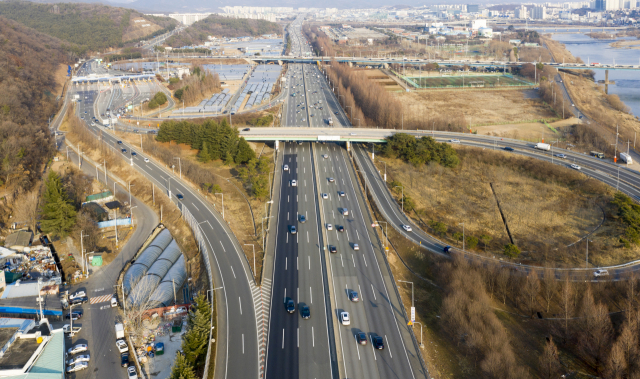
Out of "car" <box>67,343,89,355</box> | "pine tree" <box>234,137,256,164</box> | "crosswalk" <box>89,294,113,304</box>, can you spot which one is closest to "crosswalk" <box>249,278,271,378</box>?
"car" <box>67,343,89,355</box>

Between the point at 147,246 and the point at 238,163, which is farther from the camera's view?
the point at 238,163

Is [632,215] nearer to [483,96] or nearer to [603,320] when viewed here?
[603,320]

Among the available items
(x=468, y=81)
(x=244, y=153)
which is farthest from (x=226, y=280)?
(x=468, y=81)

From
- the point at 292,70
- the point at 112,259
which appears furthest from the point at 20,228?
the point at 292,70

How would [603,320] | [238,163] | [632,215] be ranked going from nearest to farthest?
1. [603,320]
2. [632,215]
3. [238,163]

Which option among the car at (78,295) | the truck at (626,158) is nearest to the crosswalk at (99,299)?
the car at (78,295)

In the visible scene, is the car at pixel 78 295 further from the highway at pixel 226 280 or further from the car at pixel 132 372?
the car at pixel 132 372

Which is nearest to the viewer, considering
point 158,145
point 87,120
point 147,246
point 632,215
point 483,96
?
point 632,215
